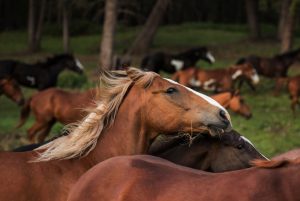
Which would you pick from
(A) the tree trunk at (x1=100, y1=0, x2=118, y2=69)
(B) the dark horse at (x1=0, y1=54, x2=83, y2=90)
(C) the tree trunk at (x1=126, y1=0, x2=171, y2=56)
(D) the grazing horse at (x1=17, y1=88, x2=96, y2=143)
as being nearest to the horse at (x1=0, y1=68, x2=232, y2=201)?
(D) the grazing horse at (x1=17, y1=88, x2=96, y2=143)

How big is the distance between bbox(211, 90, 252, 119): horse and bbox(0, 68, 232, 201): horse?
37.6 ft

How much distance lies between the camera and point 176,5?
183 feet

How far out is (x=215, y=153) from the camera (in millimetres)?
4668

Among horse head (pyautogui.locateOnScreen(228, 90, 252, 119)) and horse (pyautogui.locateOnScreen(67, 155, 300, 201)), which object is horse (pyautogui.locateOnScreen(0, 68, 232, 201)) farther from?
horse head (pyautogui.locateOnScreen(228, 90, 252, 119))

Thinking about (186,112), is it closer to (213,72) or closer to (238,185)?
(238,185)

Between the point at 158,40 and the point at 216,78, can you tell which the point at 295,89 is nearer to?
the point at 216,78

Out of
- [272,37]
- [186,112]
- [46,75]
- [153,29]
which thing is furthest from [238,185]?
[272,37]

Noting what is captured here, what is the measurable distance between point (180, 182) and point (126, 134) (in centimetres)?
145

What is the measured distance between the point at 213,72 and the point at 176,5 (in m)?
33.9

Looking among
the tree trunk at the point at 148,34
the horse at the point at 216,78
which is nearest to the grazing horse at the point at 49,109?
the horse at the point at 216,78

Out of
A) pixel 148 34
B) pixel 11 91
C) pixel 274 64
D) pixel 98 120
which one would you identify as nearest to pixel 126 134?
pixel 98 120

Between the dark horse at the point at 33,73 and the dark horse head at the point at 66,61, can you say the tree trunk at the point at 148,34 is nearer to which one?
the dark horse head at the point at 66,61

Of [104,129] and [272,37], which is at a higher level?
[104,129]

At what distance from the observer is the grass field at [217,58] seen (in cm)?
1447
